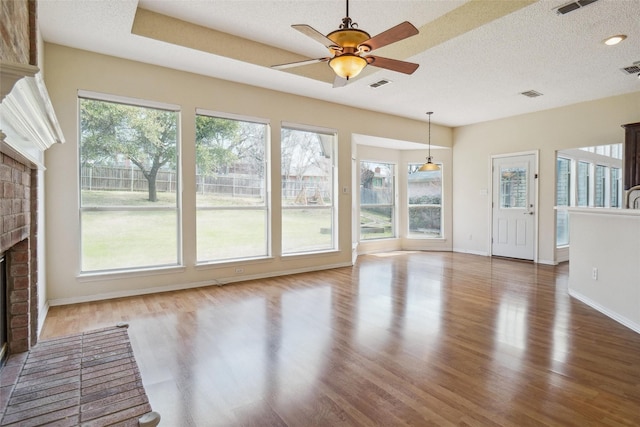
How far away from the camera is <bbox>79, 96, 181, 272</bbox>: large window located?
13.5 ft

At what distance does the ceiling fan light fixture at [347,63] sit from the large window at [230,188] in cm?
272

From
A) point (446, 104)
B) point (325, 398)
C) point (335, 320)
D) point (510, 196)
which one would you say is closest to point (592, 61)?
point (446, 104)

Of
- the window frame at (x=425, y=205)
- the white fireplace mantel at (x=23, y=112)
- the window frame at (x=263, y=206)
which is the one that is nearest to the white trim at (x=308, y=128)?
the window frame at (x=263, y=206)

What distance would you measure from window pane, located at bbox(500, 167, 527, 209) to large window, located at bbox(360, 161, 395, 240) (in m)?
2.38

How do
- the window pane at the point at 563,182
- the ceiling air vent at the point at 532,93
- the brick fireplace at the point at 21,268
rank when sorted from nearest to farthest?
1. the brick fireplace at the point at 21,268
2. the ceiling air vent at the point at 532,93
3. the window pane at the point at 563,182

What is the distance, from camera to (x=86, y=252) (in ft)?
13.5

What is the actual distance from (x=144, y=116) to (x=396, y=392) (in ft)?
14.0

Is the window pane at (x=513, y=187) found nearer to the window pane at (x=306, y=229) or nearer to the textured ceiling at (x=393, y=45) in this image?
the textured ceiling at (x=393, y=45)

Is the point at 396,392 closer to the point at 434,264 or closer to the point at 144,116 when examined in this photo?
the point at 144,116

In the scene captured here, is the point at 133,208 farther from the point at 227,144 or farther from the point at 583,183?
the point at 583,183

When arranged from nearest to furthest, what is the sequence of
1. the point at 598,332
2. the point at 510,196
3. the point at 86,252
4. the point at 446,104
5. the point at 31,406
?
the point at 31,406 → the point at 598,332 → the point at 86,252 → the point at 446,104 → the point at 510,196

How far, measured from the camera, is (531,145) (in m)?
6.74

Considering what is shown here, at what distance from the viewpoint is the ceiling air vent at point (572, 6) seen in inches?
119

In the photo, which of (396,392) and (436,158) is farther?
A: (436,158)
